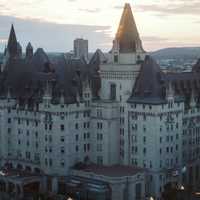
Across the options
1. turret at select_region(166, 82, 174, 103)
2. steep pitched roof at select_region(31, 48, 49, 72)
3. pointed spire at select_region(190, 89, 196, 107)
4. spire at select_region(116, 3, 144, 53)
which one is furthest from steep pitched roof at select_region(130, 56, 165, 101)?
steep pitched roof at select_region(31, 48, 49, 72)

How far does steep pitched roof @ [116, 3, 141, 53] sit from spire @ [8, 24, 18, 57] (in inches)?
889

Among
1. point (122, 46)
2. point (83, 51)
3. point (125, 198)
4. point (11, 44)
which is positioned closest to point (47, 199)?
point (125, 198)

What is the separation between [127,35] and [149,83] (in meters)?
8.56

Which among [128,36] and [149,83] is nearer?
[149,83]

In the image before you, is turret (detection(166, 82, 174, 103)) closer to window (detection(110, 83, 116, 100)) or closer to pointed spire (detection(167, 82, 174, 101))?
pointed spire (detection(167, 82, 174, 101))

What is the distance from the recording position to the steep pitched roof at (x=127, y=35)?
327 feet

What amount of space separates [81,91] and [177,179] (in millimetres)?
19661

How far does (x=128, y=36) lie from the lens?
99.6 metres

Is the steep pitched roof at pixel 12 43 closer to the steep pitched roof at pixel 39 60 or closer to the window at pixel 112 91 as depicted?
the steep pitched roof at pixel 39 60

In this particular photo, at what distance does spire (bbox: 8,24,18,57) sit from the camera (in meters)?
114

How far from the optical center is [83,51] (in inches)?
6063

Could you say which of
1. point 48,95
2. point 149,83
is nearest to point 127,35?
point 149,83

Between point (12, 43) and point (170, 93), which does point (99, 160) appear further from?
point (12, 43)

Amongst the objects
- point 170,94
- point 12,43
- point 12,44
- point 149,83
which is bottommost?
point 170,94
